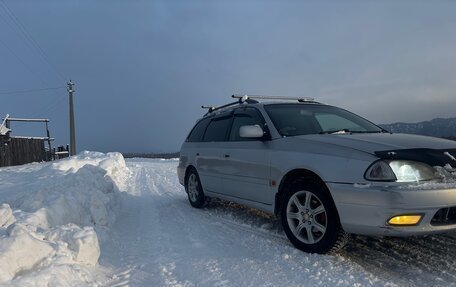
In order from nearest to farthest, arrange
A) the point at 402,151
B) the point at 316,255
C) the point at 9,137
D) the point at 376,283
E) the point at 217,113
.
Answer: the point at 376,283
the point at 402,151
the point at 316,255
the point at 217,113
the point at 9,137

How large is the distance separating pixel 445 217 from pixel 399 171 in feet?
1.87

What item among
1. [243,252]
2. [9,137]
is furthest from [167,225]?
[9,137]

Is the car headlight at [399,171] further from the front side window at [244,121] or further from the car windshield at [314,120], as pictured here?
the front side window at [244,121]

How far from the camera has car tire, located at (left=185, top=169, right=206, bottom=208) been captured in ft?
23.0

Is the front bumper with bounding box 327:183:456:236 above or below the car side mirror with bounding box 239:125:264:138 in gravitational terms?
below

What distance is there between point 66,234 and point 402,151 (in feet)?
11.2

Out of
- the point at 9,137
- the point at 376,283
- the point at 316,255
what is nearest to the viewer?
the point at 376,283

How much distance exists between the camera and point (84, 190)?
6.40 m

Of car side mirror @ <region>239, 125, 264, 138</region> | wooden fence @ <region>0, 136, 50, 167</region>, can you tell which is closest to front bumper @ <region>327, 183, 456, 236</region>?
car side mirror @ <region>239, 125, 264, 138</region>

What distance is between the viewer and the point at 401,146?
12.7 ft

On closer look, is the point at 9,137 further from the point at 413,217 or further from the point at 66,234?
the point at 413,217

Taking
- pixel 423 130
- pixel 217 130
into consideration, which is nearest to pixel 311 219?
pixel 217 130

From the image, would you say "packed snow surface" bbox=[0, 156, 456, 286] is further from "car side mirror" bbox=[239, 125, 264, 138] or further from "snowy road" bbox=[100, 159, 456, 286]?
"car side mirror" bbox=[239, 125, 264, 138]

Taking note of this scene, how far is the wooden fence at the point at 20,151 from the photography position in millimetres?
20317
